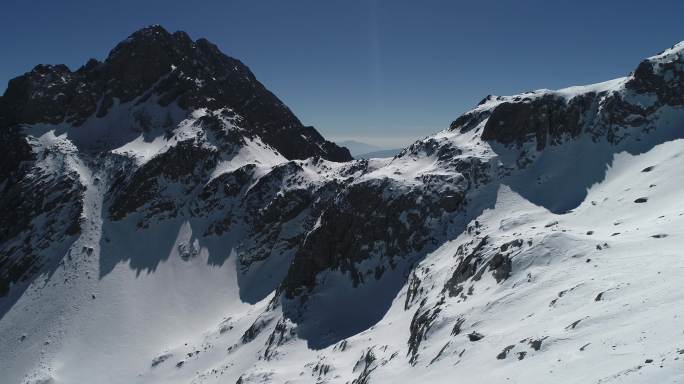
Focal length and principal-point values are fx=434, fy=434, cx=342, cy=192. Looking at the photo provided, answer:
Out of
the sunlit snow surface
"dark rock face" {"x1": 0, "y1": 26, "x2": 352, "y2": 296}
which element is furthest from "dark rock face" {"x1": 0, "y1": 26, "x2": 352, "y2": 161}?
the sunlit snow surface

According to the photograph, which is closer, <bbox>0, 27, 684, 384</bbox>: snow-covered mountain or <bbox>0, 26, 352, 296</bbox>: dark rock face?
<bbox>0, 27, 684, 384</bbox>: snow-covered mountain

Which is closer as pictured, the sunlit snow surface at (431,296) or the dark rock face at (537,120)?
the sunlit snow surface at (431,296)

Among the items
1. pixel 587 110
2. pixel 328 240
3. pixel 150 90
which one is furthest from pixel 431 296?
pixel 150 90

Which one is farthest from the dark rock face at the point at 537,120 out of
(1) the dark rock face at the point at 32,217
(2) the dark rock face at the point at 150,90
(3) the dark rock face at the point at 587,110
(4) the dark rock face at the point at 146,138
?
(1) the dark rock face at the point at 32,217

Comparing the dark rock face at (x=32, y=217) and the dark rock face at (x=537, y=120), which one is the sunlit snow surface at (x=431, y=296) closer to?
the dark rock face at (x=537, y=120)

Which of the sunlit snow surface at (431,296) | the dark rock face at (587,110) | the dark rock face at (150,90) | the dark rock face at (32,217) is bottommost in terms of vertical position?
the sunlit snow surface at (431,296)

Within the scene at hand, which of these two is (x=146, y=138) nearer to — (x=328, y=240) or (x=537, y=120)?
(x=328, y=240)

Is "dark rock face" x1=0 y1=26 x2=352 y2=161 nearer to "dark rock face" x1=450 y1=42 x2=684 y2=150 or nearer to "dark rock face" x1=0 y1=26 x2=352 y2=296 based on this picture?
"dark rock face" x1=0 y1=26 x2=352 y2=296
